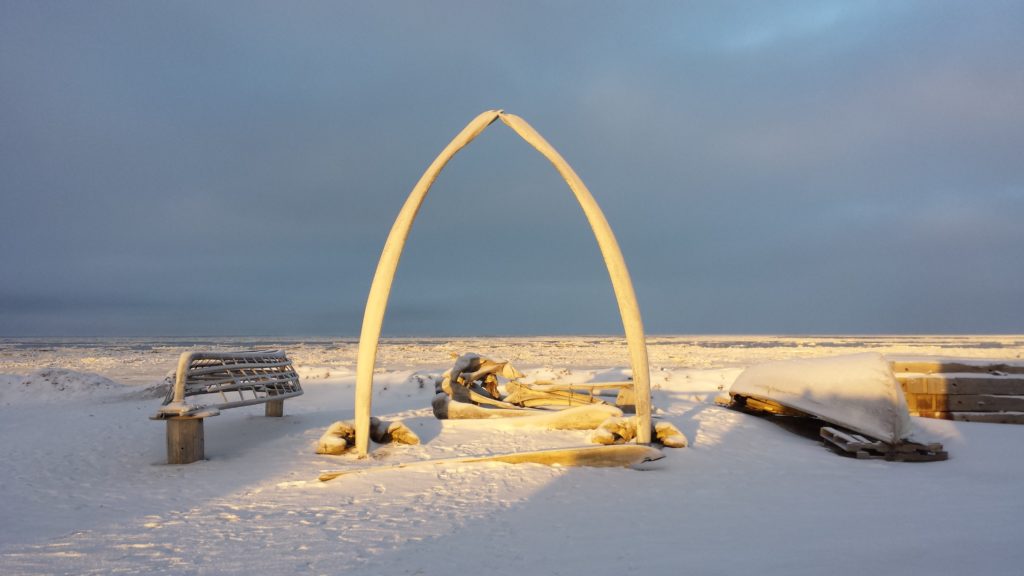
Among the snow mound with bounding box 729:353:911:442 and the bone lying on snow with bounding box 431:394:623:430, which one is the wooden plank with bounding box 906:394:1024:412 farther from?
the bone lying on snow with bounding box 431:394:623:430

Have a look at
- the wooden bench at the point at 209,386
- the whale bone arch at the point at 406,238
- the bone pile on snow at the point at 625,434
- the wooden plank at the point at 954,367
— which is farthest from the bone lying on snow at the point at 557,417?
the wooden plank at the point at 954,367

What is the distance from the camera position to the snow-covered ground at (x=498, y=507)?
435 centimetres

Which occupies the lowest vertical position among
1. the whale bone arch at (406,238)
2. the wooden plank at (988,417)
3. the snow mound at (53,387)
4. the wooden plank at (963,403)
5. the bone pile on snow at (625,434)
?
the wooden plank at (988,417)

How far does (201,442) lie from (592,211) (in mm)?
6460

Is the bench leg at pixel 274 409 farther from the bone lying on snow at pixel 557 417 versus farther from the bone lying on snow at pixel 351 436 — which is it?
the bone lying on snow at pixel 557 417

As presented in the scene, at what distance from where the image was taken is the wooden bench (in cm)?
814

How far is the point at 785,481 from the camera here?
733cm

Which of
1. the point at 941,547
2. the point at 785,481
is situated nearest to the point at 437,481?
the point at 785,481

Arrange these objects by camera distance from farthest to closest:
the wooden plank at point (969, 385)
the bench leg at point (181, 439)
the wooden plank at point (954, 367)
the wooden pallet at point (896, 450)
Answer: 1. the wooden plank at point (954, 367)
2. the wooden plank at point (969, 385)
3. the wooden pallet at point (896, 450)
4. the bench leg at point (181, 439)

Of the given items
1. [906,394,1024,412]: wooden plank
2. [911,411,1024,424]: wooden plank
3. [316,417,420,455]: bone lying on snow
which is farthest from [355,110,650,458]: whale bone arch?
[911,411,1024,424]: wooden plank

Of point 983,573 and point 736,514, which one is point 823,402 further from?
point 983,573

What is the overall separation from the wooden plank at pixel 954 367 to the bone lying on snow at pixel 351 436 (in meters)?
10.0

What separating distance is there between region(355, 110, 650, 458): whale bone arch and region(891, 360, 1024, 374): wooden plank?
7.32m

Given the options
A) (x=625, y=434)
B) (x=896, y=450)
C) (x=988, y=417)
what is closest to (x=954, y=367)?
(x=988, y=417)
